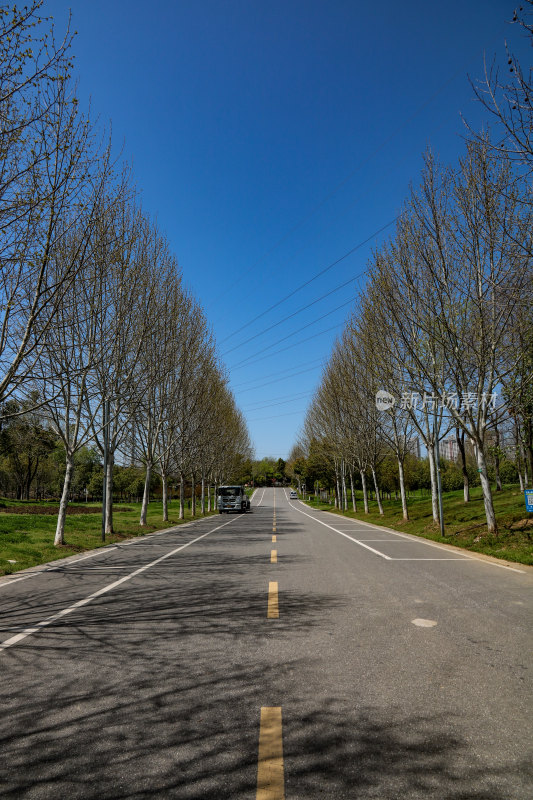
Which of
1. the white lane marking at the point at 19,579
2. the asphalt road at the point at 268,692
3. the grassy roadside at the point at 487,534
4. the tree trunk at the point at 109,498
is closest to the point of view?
the asphalt road at the point at 268,692

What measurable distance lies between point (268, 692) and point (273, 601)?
3411 mm

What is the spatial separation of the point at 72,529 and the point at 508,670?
2194cm

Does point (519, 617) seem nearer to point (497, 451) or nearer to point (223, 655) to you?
point (223, 655)

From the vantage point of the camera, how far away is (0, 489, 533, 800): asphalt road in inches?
111

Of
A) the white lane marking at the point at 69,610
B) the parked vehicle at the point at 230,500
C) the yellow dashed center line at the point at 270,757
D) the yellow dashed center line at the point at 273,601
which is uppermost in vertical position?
the parked vehicle at the point at 230,500

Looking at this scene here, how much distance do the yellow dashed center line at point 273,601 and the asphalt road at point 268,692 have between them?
5 centimetres

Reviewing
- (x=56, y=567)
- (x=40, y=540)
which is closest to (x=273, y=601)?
(x=56, y=567)

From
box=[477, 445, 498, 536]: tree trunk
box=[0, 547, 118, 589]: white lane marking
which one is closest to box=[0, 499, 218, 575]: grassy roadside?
box=[0, 547, 118, 589]: white lane marking

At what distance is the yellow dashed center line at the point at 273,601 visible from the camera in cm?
656

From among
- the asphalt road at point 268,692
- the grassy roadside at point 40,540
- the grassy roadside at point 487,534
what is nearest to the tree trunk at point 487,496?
the grassy roadside at point 487,534

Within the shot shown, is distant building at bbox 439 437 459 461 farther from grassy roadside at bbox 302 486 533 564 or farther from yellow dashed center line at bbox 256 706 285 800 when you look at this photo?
yellow dashed center line at bbox 256 706 285 800

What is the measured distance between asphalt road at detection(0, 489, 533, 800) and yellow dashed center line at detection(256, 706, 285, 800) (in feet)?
0.04

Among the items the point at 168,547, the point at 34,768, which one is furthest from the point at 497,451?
the point at 34,768

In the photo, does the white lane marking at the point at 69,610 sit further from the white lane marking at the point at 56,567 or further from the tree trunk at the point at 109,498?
the tree trunk at the point at 109,498
